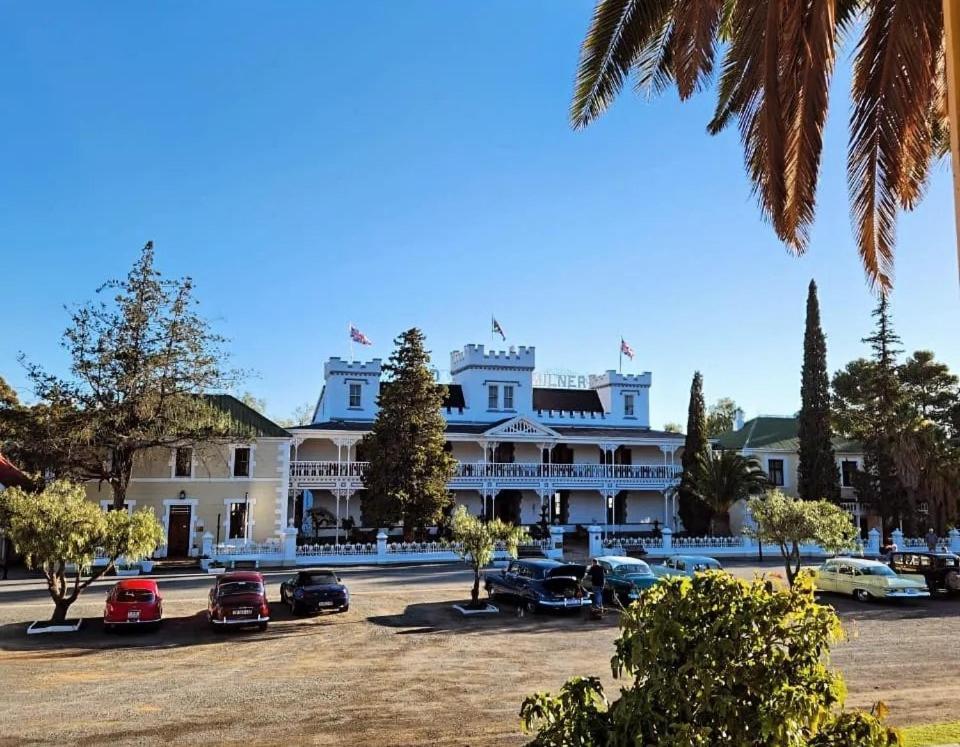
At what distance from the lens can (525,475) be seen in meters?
44.2

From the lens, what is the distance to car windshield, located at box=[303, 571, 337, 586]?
21.3 meters

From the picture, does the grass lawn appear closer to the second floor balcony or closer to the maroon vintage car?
the maroon vintage car

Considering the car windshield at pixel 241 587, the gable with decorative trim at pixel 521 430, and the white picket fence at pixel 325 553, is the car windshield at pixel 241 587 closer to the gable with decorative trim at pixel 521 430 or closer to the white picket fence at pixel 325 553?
the white picket fence at pixel 325 553

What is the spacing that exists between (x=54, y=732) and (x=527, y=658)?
870 centimetres

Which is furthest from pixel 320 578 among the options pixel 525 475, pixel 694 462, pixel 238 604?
pixel 694 462

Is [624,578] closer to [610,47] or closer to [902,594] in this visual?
[902,594]

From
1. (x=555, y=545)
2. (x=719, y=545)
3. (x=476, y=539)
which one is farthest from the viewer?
(x=719, y=545)

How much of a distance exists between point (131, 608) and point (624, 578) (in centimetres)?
1421

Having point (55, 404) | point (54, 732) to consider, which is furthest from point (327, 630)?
point (55, 404)

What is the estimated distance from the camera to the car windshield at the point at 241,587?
18.9 meters

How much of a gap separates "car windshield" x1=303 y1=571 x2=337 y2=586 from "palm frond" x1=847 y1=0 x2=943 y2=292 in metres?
17.3

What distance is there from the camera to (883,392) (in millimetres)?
42594

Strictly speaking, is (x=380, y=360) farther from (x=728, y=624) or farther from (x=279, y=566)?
(x=728, y=624)

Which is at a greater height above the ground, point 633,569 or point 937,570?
point 633,569
